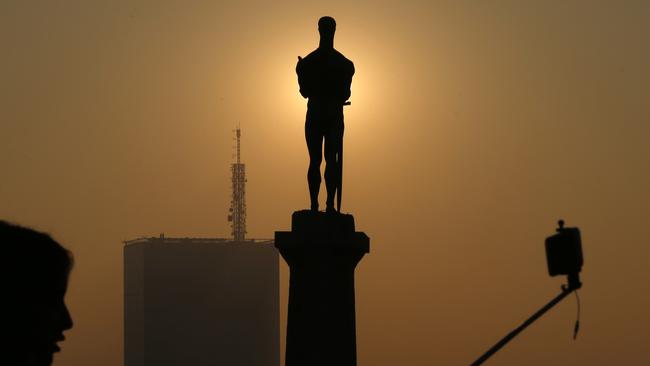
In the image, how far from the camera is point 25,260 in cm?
373

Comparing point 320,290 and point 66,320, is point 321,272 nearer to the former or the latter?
point 320,290

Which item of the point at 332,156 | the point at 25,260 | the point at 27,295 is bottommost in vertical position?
the point at 27,295

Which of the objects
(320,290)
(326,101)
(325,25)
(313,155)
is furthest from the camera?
(313,155)

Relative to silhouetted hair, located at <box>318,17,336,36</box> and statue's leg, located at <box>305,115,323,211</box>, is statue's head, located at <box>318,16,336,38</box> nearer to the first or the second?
silhouetted hair, located at <box>318,17,336,36</box>

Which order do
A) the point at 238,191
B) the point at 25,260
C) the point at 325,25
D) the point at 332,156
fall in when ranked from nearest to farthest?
the point at 25,260, the point at 325,25, the point at 332,156, the point at 238,191

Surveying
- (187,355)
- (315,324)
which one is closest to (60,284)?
(315,324)

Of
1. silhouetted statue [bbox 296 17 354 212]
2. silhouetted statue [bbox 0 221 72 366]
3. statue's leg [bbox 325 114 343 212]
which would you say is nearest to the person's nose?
silhouetted statue [bbox 0 221 72 366]

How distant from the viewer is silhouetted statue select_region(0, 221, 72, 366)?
3709mm

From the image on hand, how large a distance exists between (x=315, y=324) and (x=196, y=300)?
176 meters

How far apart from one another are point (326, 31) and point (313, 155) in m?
1.99

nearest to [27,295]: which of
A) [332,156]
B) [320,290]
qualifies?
[320,290]

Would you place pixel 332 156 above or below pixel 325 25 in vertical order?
below

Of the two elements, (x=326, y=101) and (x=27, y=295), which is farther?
(x=326, y=101)

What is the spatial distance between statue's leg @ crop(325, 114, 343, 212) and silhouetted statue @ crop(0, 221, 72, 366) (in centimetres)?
1650
